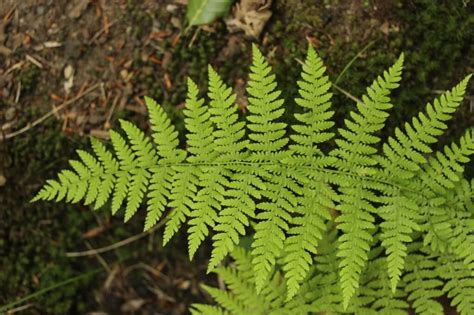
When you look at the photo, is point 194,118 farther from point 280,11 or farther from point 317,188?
point 280,11

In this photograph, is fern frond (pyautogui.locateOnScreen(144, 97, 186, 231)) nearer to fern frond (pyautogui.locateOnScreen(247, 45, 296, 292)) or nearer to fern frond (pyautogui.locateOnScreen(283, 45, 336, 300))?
fern frond (pyautogui.locateOnScreen(247, 45, 296, 292))

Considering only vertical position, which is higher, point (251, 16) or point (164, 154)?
point (251, 16)

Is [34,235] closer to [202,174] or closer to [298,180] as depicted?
[202,174]

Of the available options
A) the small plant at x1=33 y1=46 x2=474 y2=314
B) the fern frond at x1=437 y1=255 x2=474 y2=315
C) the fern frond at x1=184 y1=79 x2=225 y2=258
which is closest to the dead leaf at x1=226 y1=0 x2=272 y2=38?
the small plant at x1=33 y1=46 x2=474 y2=314

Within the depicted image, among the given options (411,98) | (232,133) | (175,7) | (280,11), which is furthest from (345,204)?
(175,7)

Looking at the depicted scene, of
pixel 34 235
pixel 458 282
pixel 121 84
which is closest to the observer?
pixel 458 282

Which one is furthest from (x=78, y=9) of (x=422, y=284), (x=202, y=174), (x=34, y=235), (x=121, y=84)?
(x=422, y=284)
